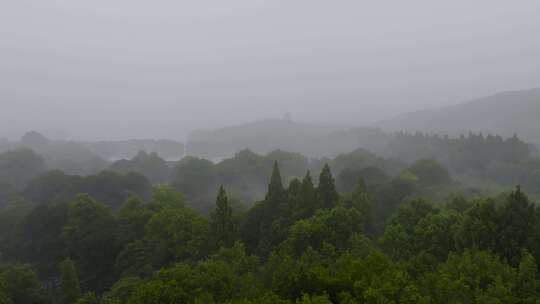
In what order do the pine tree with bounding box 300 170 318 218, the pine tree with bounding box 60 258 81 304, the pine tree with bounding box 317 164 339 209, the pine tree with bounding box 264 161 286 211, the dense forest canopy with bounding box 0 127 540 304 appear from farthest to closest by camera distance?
the pine tree with bounding box 264 161 286 211, the pine tree with bounding box 317 164 339 209, the pine tree with bounding box 300 170 318 218, the pine tree with bounding box 60 258 81 304, the dense forest canopy with bounding box 0 127 540 304

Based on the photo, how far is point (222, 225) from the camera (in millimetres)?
59438

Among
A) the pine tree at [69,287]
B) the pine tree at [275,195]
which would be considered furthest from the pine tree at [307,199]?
the pine tree at [69,287]

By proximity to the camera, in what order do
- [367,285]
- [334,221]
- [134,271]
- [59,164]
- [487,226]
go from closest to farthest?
[367,285] → [487,226] → [334,221] → [134,271] → [59,164]

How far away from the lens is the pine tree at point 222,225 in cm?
5888

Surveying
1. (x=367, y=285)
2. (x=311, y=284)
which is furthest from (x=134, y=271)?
(x=367, y=285)

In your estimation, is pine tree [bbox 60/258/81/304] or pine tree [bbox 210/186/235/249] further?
pine tree [bbox 210/186/235/249]

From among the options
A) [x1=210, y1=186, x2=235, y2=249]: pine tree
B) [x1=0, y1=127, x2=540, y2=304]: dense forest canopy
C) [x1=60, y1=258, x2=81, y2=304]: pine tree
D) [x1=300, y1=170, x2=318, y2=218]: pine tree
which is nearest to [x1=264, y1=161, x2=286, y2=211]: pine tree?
[x1=0, y1=127, x2=540, y2=304]: dense forest canopy

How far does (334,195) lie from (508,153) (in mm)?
89791

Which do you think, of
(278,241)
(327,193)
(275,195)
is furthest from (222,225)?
(327,193)

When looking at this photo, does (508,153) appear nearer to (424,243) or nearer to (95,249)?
(424,243)

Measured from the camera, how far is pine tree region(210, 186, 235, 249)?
5888 cm

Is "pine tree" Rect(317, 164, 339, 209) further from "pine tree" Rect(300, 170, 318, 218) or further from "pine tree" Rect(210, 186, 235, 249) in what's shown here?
"pine tree" Rect(210, 186, 235, 249)

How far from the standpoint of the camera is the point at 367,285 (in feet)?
108

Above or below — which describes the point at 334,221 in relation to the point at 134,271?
above
